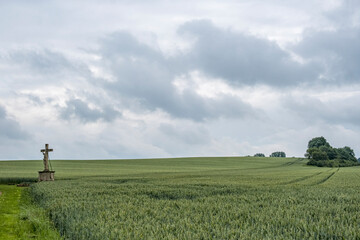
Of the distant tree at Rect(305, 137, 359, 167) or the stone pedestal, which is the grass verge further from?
the distant tree at Rect(305, 137, 359, 167)

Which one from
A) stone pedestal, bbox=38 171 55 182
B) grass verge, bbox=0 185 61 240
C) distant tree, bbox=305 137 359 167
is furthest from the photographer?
distant tree, bbox=305 137 359 167

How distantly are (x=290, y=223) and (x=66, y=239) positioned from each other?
7025 millimetres

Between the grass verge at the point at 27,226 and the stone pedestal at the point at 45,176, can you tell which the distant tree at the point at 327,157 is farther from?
the grass verge at the point at 27,226

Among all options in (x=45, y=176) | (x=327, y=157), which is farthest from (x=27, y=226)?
(x=327, y=157)

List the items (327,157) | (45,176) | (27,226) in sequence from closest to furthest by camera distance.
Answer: (27,226) → (45,176) → (327,157)

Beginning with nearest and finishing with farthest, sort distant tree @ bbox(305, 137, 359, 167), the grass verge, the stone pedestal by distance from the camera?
the grass verge → the stone pedestal → distant tree @ bbox(305, 137, 359, 167)

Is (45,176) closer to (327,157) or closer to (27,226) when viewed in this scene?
(27,226)

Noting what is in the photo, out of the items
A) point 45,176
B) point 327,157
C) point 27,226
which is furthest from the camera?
point 327,157

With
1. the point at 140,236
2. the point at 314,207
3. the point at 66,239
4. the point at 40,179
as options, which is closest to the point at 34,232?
the point at 66,239

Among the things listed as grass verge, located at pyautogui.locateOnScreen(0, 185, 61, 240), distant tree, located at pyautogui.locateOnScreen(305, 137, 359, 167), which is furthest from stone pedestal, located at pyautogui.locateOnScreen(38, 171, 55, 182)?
distant tree, located at pyautogui.locateOnScreen(305, 137, 359, 167)

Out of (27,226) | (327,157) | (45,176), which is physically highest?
(45,176)

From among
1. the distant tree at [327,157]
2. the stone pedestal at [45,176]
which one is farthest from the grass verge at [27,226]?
the distant tree at [327,157]

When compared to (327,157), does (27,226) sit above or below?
above

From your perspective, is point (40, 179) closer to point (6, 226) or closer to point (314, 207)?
point (6, 226)
